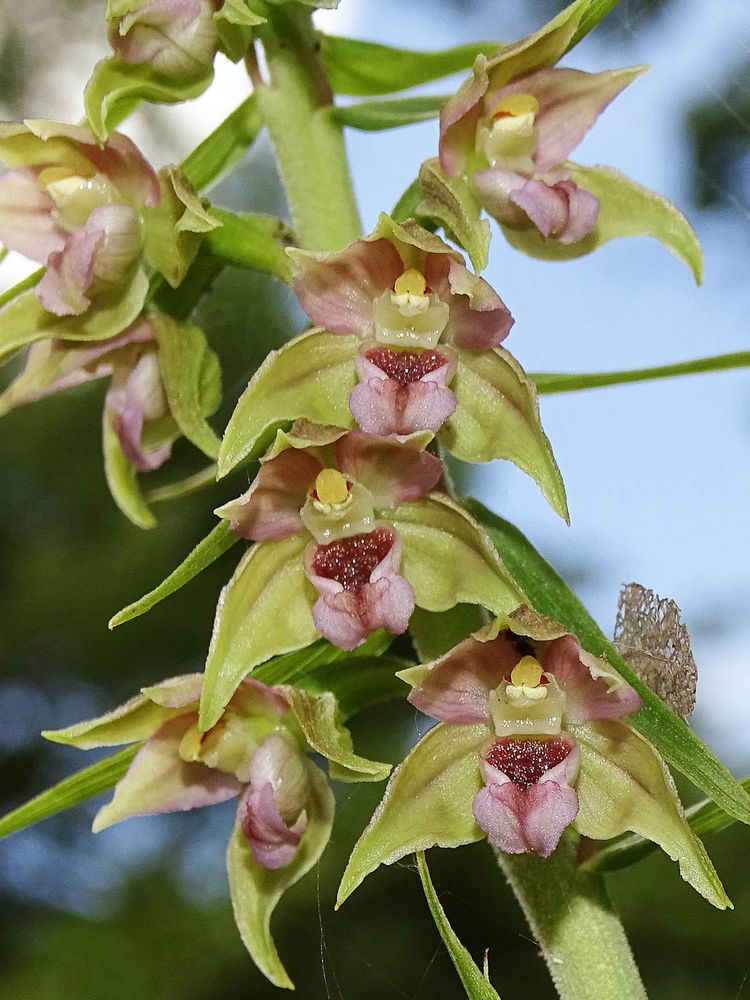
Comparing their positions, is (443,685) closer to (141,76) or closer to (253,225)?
(253,225)

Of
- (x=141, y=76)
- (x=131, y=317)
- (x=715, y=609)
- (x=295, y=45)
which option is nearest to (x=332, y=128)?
(x=295, y=45)

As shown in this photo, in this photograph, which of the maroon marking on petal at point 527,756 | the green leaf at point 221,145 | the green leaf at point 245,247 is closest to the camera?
the maroon marking on petal at point 527,756

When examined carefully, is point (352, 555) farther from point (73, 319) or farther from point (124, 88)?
point (124, 88)

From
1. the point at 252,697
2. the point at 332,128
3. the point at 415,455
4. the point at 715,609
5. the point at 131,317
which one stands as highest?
the point at 332,128

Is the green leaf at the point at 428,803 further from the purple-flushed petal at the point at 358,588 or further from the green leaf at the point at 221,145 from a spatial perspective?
the green leaf at the point at 221,145

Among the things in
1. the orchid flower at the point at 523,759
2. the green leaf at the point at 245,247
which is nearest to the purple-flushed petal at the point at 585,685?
the orchid flower at the point at 523,759

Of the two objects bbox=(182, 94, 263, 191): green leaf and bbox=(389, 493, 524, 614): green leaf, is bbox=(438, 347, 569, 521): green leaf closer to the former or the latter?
bbox=(389, 493, 524, 614): green leaf

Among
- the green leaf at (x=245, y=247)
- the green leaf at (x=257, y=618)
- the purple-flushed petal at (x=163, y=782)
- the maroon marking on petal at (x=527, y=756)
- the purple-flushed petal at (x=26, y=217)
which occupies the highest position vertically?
the purple-flushed petal at (x=26, y=217)
